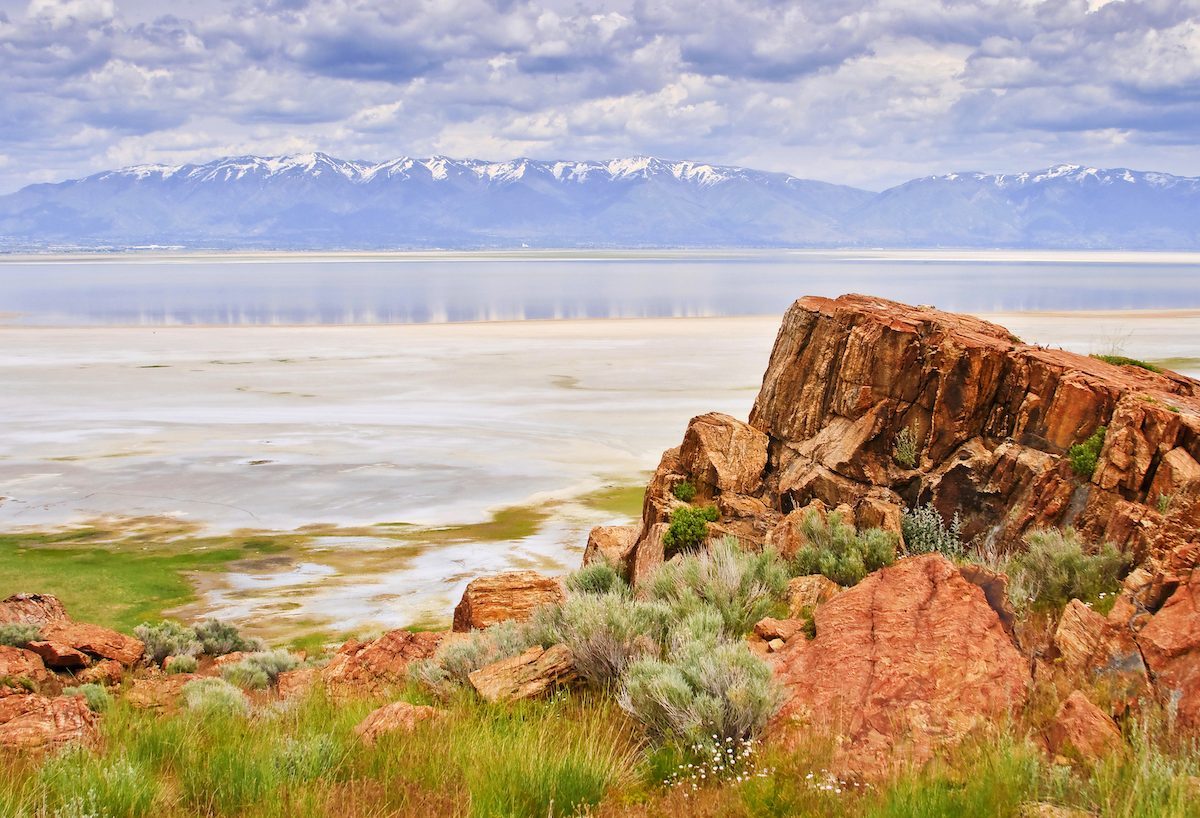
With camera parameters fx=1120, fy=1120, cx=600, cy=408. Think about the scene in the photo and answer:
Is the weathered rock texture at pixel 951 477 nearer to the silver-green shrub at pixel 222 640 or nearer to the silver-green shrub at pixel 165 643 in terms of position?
the silver-green shrub at pixel 222 640

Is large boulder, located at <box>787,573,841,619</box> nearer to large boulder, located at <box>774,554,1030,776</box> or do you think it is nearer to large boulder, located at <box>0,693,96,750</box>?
large boulder, located at <box>774,554,1030,776</box>

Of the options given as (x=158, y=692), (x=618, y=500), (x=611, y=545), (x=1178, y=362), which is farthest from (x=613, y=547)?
(x=1178, y=362)

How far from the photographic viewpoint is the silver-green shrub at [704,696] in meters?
6.57

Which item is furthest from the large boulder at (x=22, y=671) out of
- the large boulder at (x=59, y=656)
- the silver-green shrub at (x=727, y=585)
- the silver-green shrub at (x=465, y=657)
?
the silver-green shrub at (x=727, y=585)

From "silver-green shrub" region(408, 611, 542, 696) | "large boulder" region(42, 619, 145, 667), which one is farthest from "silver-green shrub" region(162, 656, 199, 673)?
"silver-green shrub" region(408, 611, 542, 696)

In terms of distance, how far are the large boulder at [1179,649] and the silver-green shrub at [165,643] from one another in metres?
10.9

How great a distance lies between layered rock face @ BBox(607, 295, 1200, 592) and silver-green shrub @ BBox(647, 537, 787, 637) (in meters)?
1.55

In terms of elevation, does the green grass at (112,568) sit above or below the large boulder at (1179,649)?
below

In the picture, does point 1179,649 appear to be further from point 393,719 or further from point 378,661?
point 378,661

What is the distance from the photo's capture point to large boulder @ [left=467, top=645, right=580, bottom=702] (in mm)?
7832

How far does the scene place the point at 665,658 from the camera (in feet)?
27.6

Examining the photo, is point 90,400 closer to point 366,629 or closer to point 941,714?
point 366,629

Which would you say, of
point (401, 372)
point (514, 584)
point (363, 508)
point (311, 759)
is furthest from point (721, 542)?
point (401, 372)

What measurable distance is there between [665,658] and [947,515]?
6.10 metres
